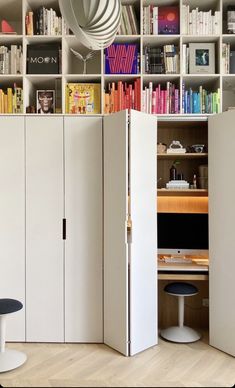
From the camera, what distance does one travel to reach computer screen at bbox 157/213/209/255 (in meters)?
3.85

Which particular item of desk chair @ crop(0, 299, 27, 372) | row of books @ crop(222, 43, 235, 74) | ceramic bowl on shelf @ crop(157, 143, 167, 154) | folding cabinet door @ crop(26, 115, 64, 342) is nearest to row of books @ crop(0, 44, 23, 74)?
folding cabinet door @ crop(26, 115, 64, 342)

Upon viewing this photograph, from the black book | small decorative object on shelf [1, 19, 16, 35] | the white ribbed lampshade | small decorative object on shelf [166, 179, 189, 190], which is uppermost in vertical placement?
small decorative object on shelf [1, 19, 16, 35]

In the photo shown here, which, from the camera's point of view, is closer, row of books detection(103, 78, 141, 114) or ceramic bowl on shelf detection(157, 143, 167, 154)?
row of books detection(103, 78, 141, 114)

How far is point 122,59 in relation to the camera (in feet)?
11.8

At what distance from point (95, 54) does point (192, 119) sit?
4.23 feet

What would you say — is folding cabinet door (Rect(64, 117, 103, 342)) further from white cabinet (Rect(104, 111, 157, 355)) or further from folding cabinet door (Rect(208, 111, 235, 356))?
folding cabinet door (Rect(208, 111, 235, 356))

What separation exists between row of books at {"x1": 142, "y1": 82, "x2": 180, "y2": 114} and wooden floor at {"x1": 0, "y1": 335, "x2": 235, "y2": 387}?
2.36 metres

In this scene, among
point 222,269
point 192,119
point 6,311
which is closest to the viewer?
point 6,311

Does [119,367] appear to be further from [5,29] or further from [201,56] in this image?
[5,29]

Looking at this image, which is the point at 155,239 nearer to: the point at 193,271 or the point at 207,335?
the point at 193,271

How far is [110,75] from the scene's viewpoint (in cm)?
357

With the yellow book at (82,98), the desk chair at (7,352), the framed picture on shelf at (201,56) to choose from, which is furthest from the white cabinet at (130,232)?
the desk chair at (7,352)

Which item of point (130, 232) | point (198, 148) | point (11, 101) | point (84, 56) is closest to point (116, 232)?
point (130, 232)

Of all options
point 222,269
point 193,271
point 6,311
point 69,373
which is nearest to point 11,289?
point 6,311
